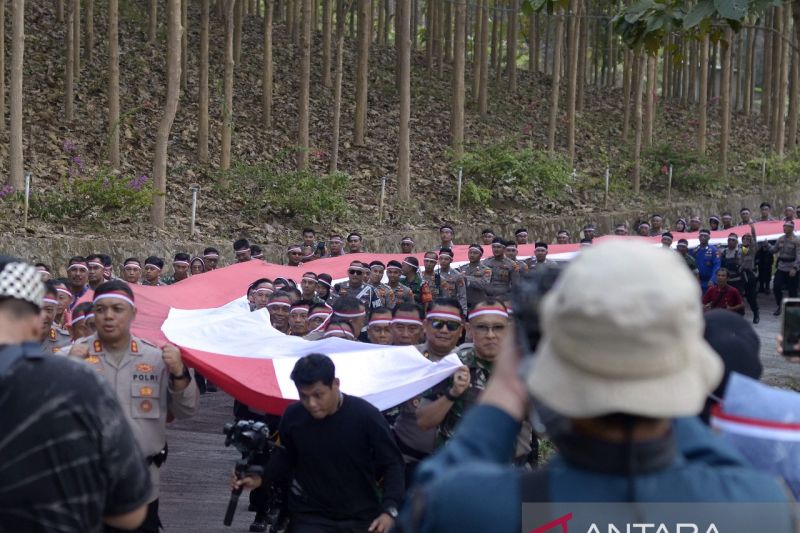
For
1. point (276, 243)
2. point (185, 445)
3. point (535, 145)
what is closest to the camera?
point (185, 445)

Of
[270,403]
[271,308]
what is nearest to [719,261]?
[271,308]

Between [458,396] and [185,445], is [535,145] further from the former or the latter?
[458,396]

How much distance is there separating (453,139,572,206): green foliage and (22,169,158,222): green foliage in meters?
10.2

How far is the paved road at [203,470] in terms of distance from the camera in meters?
8.98

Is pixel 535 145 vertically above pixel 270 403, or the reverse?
pixel 535 145

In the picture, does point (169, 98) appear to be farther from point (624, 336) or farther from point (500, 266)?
point (624, 336)

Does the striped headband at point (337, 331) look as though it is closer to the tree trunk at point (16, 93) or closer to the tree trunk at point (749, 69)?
the tree trunk at point (16, 93)

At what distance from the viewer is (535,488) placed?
2180 millimetres

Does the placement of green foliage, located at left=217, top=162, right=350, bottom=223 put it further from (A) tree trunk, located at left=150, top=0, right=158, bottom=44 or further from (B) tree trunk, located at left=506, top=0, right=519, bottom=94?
(B) tree trunk, located at left=506, top=0, right=519, bottom=94

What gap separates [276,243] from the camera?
79.7 feet

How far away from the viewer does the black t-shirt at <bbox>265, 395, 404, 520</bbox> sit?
640 cm

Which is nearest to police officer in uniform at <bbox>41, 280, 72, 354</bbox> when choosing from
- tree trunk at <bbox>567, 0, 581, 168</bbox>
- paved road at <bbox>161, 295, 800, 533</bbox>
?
paved road at <bbox>161, 295, 800, 533</bbox>

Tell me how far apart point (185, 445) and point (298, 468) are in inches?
221

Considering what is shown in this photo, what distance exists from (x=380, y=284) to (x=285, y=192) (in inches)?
394
